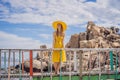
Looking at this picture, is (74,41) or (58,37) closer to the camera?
(58,37)

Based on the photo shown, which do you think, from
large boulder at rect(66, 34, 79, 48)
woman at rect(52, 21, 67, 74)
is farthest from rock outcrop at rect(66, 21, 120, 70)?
woman at rect(52, 21, 67, 74)

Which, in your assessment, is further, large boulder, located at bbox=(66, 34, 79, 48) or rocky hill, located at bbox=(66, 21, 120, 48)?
large boulder, located at bbox=(66, 34, 79, 48)

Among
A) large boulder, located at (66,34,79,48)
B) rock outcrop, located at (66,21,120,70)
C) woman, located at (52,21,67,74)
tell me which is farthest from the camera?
large boulder, located at (66,34,79,48)

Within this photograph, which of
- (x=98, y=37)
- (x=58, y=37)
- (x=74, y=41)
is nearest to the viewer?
(x=58, y=37)

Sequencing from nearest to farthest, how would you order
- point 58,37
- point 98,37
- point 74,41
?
point 58,37
point 98,37
point 74,41

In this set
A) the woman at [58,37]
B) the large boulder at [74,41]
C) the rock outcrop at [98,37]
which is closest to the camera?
the woman at [58,37]

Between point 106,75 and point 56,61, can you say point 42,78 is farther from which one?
point 106,75

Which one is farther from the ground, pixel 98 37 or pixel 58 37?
pixel 98 37

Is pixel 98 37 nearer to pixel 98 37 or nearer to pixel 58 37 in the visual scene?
pixel 98 37

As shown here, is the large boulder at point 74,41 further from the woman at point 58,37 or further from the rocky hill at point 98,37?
the woman at point 58,37

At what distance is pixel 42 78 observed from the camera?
1077 centimetres

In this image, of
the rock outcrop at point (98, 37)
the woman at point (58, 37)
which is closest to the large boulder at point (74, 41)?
the rock outcrop at point (98, 37)

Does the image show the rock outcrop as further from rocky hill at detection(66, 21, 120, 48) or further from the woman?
the woman

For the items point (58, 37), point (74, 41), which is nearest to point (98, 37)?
point (74, 41)
